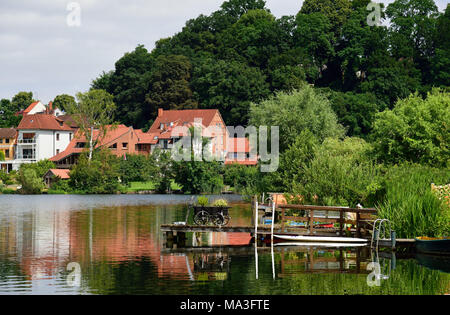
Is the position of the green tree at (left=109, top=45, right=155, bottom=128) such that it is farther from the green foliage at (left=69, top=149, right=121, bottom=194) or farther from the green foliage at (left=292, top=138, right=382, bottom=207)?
the green foliage at (left=292, top=138, right=382, bottom=207)

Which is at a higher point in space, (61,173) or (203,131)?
(203,131)

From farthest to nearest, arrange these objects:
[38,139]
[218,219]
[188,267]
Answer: [38,139] → [218,219] → [188,267]

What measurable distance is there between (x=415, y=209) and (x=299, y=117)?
29.4 meters

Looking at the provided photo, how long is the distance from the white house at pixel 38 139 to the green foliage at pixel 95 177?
3282 centimetres

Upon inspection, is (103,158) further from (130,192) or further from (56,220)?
(56,220)

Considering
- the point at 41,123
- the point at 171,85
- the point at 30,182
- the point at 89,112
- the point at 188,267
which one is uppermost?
the point at 171,85

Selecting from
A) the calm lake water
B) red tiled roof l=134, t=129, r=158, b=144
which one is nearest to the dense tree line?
red tiled roof l=134, t=129, r=158, b=144

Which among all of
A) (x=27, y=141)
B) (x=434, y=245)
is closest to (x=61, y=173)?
(x=27, y=141)

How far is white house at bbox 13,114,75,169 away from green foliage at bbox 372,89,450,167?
93795 millimetres

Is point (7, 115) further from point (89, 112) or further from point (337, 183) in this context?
point (337, 183)

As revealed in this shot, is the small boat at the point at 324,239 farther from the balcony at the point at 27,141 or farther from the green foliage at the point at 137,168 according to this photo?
the balcony at the point at 27,141

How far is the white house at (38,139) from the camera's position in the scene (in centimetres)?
13075

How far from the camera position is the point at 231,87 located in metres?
123
